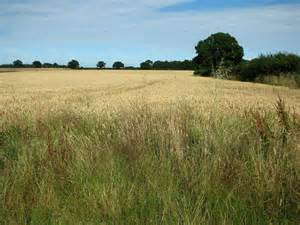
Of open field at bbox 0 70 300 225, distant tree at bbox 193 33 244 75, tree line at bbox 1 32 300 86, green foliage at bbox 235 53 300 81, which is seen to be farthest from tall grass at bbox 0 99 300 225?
distant tree at bbox 193 33 244 75

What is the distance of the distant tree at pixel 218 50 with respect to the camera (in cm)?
7338

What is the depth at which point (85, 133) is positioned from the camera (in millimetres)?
6695

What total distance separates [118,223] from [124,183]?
58 cm

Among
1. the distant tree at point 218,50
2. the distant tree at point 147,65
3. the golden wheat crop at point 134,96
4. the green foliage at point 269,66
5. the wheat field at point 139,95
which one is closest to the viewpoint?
the golden wheat crop at point 134,96

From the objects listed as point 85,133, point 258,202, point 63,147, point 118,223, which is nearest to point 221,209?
point 258,202

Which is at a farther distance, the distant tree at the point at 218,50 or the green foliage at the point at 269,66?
the distant tree at the point at 218,50

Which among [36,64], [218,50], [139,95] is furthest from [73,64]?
[139,95]

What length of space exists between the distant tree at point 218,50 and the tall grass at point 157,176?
6684 centimetres

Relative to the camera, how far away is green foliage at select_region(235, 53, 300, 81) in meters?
52.1

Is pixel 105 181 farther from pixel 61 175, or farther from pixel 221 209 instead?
pixel 221 209

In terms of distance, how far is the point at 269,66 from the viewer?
5400cm

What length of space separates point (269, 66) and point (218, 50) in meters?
20.8

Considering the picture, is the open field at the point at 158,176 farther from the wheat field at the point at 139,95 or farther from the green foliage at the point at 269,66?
the green foliage at the point at 269,66

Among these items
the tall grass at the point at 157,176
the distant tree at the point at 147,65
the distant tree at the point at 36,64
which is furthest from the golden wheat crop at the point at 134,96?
the distant tree at the point at 36,64
